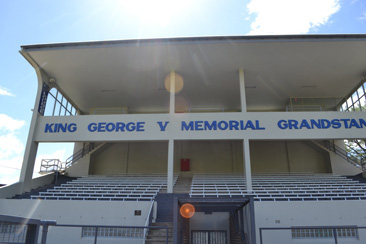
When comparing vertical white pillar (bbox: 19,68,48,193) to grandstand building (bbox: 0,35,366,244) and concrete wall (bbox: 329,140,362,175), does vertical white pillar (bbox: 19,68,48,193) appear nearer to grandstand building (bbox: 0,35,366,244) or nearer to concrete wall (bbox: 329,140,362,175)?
grandstand building (bbox: 0,35,366,244)

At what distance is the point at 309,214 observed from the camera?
11328mm

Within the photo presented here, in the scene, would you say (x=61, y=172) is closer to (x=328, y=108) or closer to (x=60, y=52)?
(x=60, y=52)

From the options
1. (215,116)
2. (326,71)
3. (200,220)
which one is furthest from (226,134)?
(326,71)

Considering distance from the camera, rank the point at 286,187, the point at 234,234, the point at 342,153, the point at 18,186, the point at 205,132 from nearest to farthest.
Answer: the point at 234,234
the point at 286,187
the point at 18,186
the point at 205,132
the point at 342,153

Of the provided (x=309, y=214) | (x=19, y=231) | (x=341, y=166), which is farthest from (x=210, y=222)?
(x=19, y=231)

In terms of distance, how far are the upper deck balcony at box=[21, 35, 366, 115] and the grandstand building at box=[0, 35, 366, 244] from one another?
0.22 feet

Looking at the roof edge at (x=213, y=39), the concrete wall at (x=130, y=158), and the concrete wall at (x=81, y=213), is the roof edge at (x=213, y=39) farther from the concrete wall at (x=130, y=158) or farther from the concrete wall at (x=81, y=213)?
the concrete wall at (x=130, y=158)

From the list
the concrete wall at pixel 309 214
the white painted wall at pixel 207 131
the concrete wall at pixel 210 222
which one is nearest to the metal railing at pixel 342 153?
the white painted wall at pixel 207 131

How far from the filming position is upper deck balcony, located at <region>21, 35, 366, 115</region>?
46.8ft

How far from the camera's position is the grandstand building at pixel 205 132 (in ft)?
37.2

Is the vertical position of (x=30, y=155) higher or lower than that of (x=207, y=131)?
lower

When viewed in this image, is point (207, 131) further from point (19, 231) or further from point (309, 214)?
point (19, 231)

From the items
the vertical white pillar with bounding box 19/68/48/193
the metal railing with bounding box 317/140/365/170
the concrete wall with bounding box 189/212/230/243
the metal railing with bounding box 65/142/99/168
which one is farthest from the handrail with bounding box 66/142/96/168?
the metal railing with bounding box 317/140/365/170

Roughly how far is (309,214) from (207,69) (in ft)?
29.5
